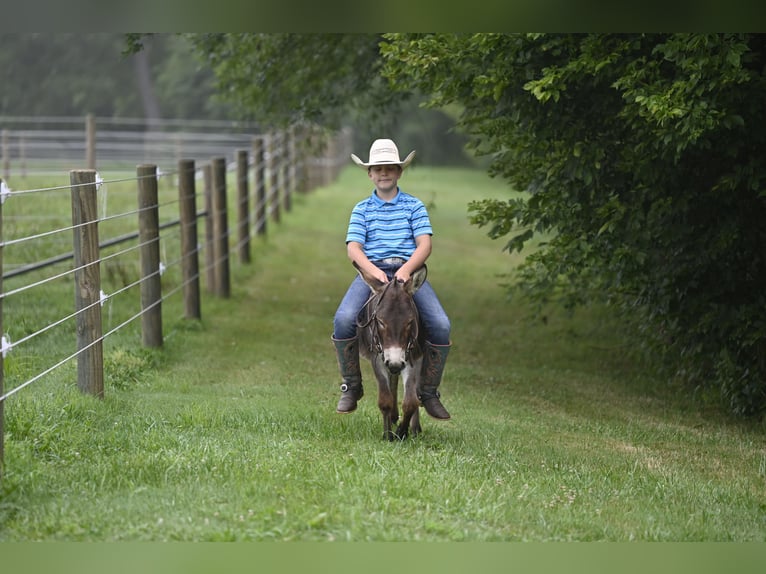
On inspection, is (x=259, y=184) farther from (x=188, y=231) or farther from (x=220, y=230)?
(x=188, y=231)

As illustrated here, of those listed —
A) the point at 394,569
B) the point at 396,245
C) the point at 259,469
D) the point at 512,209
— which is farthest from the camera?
the point at 512,209

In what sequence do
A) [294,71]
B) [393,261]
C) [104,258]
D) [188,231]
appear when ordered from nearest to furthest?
[393,261] → [104,258] → [188,231] → [294,71]

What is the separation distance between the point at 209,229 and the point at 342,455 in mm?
8731

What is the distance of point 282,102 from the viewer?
16.8 m

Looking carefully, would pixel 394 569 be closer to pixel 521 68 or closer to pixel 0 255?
pixel 0 255

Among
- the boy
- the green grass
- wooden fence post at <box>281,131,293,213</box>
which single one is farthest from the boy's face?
wooden fence post at <box>281,131,293,213</box>

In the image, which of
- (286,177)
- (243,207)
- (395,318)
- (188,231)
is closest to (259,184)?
(243,207)

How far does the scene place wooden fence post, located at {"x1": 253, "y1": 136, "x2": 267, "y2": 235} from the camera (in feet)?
68.6

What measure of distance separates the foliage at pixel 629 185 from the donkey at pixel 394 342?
2971mm

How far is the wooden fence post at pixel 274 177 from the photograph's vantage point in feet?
76.6

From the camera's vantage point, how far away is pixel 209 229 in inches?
615

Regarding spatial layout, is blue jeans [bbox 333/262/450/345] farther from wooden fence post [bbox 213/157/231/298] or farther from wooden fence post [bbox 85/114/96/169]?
wooden fence post [bbox 85/114/96/169]
